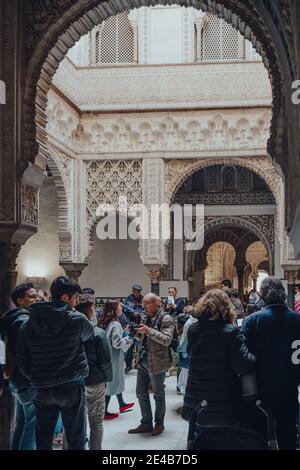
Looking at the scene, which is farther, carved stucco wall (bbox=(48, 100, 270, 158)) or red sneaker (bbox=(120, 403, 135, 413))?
carved stucco wall (bbox=(48, 100, 270, 158))

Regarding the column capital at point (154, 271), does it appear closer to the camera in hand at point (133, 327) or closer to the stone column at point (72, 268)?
the stone column at point (72, 268)

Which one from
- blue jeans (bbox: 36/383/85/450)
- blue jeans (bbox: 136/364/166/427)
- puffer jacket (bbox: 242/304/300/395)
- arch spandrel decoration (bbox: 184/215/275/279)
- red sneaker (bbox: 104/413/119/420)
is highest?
arch spandrel decoration (bbox: 184/215/275/279)

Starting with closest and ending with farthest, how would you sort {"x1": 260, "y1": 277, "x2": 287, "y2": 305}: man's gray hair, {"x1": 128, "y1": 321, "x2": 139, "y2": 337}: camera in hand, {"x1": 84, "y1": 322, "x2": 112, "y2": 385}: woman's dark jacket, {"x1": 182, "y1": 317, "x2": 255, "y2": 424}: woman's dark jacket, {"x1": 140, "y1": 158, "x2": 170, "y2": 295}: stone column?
1. {"x1": 182, "y1": 317, "x2": 255, "y2": 424}: woman's dark jacket
2. {"x1": 260, "y1": 277, "x2": 287, "y2": 305}: man's gray hair
3. {"x1": 84, "y1": 322, "x2": 112, "y2": 385}: woman's dark jacket
4. {"x1": 128, "y1": 321, "x2": 139, "y2": 337}: camera in hand
5. {"x1": 140, "y1": 158, "x2": 170, "y2": 295}: stone column

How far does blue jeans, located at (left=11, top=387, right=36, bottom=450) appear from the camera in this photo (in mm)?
4125

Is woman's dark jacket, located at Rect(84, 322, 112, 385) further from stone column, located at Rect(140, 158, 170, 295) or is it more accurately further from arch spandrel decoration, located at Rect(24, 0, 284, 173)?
stone column, located at Rect(140, 158, 170, 295)

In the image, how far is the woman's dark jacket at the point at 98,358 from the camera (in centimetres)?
427

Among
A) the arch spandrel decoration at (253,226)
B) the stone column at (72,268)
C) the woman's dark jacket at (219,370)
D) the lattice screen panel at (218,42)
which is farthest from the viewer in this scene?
the arch spandrel decoration at (253,226)

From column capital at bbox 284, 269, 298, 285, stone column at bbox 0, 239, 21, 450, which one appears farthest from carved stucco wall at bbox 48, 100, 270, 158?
stone column at bbox 0, 239, 21, 450

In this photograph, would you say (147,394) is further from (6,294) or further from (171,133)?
(171,133)

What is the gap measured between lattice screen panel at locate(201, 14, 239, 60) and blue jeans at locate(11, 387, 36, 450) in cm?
997

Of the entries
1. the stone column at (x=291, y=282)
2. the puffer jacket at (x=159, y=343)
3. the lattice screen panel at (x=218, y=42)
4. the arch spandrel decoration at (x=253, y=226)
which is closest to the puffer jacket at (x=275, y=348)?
the puffer jacket at (x=159, y=343)

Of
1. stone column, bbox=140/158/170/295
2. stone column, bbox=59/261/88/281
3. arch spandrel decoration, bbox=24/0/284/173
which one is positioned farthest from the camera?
stone column, bbox=140/158/170/295

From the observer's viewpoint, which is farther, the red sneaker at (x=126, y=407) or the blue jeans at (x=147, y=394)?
the red sneaker at (x=126, y=407)

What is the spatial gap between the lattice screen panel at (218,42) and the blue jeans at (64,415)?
1034cm
